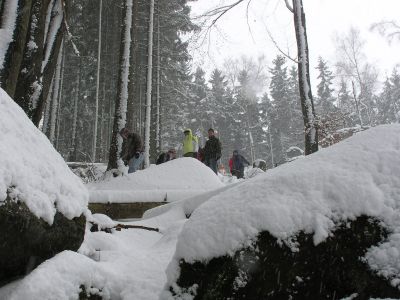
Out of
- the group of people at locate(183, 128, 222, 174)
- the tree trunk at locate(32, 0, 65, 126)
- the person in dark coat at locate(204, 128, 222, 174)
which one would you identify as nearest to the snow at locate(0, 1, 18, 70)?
the tree trunk at locate(32, 0, 65, 126)

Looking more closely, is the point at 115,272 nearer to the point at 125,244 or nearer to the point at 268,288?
the point at 125,244

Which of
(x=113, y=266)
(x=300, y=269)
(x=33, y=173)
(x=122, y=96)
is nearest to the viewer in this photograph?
(x=300, y=269)

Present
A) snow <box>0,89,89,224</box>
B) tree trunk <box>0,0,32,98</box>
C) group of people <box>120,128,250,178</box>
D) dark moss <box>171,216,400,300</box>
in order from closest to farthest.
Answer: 1. dark moss <box>171,216,400,300</box>
2. snow <box>0,89,89,224</box>
3. tree trunk <box>0,0,32,98</box>
4. group of people <box>120,128,250,178</box>

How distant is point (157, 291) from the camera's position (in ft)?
8.68

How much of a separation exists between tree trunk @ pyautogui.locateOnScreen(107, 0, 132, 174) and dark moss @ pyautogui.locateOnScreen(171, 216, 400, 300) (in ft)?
24.2

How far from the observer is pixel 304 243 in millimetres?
2219

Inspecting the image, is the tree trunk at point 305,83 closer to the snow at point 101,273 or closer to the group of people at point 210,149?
the group of people at point 210,149

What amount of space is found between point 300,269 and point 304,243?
0.49ft

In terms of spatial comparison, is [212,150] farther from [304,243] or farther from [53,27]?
[304,243]

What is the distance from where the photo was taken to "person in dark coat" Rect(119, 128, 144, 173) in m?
9.68

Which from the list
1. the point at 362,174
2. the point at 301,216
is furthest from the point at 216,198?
the point at 362,174

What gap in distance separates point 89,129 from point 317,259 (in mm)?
29627

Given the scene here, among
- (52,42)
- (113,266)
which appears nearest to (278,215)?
(113,266)

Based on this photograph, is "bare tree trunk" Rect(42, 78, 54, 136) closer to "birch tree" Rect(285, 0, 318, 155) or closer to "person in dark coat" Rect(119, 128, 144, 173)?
"person in dark coat" Rect(119, 128, 144, 173)
